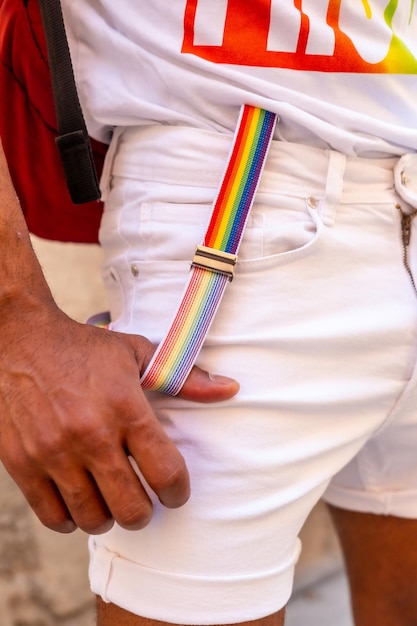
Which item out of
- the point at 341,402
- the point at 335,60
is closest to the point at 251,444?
the point at 341,402

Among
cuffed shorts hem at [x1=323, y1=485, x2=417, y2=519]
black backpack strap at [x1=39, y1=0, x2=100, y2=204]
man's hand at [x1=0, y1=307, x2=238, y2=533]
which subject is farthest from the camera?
cuffed shorts hem at [x1=323, y1=485, x2=417, y2=519]

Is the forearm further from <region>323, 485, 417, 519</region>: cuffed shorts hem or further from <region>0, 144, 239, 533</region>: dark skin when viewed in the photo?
<region>323, 485, 417, 519</region>: cuffed shorts hem

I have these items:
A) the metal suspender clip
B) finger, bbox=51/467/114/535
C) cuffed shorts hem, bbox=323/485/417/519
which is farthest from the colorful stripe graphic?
cuffed shorts hem, bbox=323/485/417/519

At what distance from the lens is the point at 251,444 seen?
725 millimetres

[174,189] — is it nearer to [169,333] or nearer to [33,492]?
[169,333]

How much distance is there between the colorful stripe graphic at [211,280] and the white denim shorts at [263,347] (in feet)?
0.10

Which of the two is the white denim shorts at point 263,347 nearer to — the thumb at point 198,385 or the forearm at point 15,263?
the thumb at point 198,385

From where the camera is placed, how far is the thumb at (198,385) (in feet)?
2.27

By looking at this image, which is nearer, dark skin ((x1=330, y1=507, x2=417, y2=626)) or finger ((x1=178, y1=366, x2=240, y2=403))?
finger ((x1=178, y1=366, x2=240, y2=403))

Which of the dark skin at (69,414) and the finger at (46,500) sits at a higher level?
the dark skin at (69,414)

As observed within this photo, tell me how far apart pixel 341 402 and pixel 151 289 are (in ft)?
0.79

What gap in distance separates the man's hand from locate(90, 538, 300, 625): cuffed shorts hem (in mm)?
89

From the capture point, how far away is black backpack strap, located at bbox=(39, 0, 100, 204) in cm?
71

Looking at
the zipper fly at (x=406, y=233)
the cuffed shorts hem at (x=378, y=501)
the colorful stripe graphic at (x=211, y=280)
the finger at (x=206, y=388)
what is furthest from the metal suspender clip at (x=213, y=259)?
the cuffed shorts hem at (x=378, y=501)
